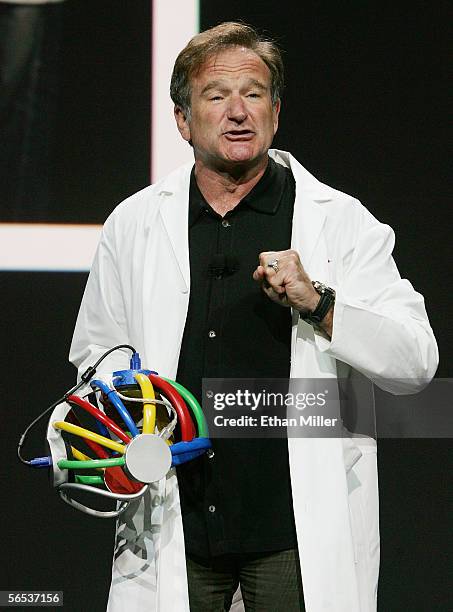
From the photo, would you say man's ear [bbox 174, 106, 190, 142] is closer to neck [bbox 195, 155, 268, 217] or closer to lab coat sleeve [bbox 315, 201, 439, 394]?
neck [bbox 195, 155, 268, 217]

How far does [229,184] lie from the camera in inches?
66.9

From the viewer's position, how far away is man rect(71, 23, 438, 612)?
1479 mm

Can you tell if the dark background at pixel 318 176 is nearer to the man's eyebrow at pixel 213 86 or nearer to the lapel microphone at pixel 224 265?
the man's eyebrow at pixel 213 86

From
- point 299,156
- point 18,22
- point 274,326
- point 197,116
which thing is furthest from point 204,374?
point 18,22

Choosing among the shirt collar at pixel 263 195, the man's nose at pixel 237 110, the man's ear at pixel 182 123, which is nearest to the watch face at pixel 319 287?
the shirt collar at pixel 263 195

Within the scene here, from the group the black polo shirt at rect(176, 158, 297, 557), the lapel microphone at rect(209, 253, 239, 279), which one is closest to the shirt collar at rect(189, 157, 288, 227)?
the black polo shirt at rect(176, 158, 297, 557)

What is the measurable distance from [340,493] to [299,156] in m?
0.95

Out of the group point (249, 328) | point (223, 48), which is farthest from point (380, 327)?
point (223, 48)

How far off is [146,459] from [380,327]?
39cm

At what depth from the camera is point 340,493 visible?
1494 millimetres

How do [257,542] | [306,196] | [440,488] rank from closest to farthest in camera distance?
[257,542]
[306,196]
[440,488]

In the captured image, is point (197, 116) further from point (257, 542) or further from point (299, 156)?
point (257, 542)

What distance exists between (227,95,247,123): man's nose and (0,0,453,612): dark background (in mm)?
583

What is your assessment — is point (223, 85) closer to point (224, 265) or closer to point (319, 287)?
point (224, 265)
